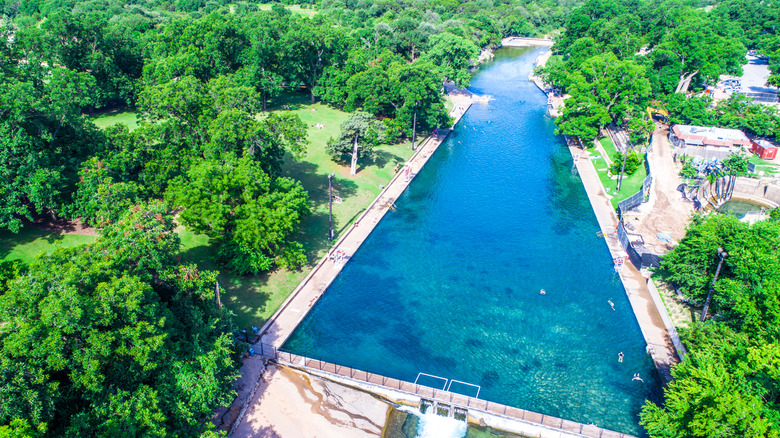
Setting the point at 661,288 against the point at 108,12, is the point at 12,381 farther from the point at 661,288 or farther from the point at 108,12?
the point at 108,12

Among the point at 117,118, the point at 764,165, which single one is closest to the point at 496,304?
the point at 764,165

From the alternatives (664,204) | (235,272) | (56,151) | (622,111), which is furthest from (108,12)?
(664,204)

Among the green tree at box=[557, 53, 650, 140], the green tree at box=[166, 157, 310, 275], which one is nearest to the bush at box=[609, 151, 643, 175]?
the green tree at box=[557, 53, 650, 140]

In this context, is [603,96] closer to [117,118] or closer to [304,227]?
[304,227]

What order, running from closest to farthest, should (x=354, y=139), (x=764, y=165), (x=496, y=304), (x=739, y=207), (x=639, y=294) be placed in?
(x=496, y=304), (x=639, y=294), (x=739, y=207), (x=354, y=139), (x=764, y=165)

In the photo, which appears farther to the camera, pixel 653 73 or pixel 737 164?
pixel 653 73

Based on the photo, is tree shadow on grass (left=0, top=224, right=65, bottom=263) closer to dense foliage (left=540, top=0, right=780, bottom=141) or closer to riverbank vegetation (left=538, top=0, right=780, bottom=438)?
riverbank vegetation (left=538, top=0, right=780, bottom=438)
